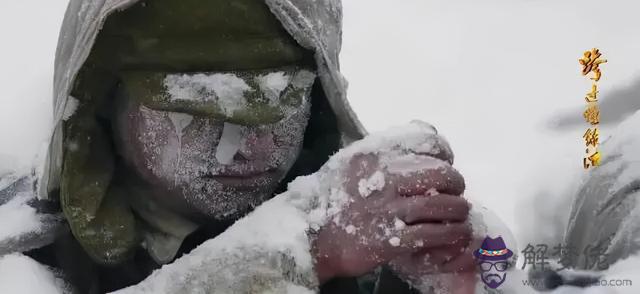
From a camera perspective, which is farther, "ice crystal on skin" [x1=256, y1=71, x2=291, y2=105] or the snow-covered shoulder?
the snow-covered shoulder

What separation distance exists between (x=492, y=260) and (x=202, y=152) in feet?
1.04

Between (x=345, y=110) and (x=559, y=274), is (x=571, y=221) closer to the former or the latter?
(x=559, y=274)

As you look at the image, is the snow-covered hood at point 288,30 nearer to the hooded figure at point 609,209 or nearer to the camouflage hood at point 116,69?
the camouflage hood at point 116,69

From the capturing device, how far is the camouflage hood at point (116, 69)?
0.78 meters

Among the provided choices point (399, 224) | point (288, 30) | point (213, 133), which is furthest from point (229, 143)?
point (399, 224)

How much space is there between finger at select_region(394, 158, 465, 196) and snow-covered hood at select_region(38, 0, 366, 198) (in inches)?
9.1

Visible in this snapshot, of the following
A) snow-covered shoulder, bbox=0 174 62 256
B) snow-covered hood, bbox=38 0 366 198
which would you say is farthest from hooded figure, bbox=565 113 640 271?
snow-covered shoulder, bbox=0 174 62 256

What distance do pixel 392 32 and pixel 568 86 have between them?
0.75 metres

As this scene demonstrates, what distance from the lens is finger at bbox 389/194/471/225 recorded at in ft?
2.14

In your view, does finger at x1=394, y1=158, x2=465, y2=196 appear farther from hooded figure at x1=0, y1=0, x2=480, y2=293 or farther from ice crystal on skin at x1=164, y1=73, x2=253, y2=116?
ice crystal on skin at x1=164, y1=73, x2=253, y2=116

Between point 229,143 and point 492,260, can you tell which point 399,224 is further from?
point 229,143

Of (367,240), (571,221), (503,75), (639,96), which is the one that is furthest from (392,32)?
(367,240)

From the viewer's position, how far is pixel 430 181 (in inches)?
25.9

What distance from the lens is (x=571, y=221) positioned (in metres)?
1.06
